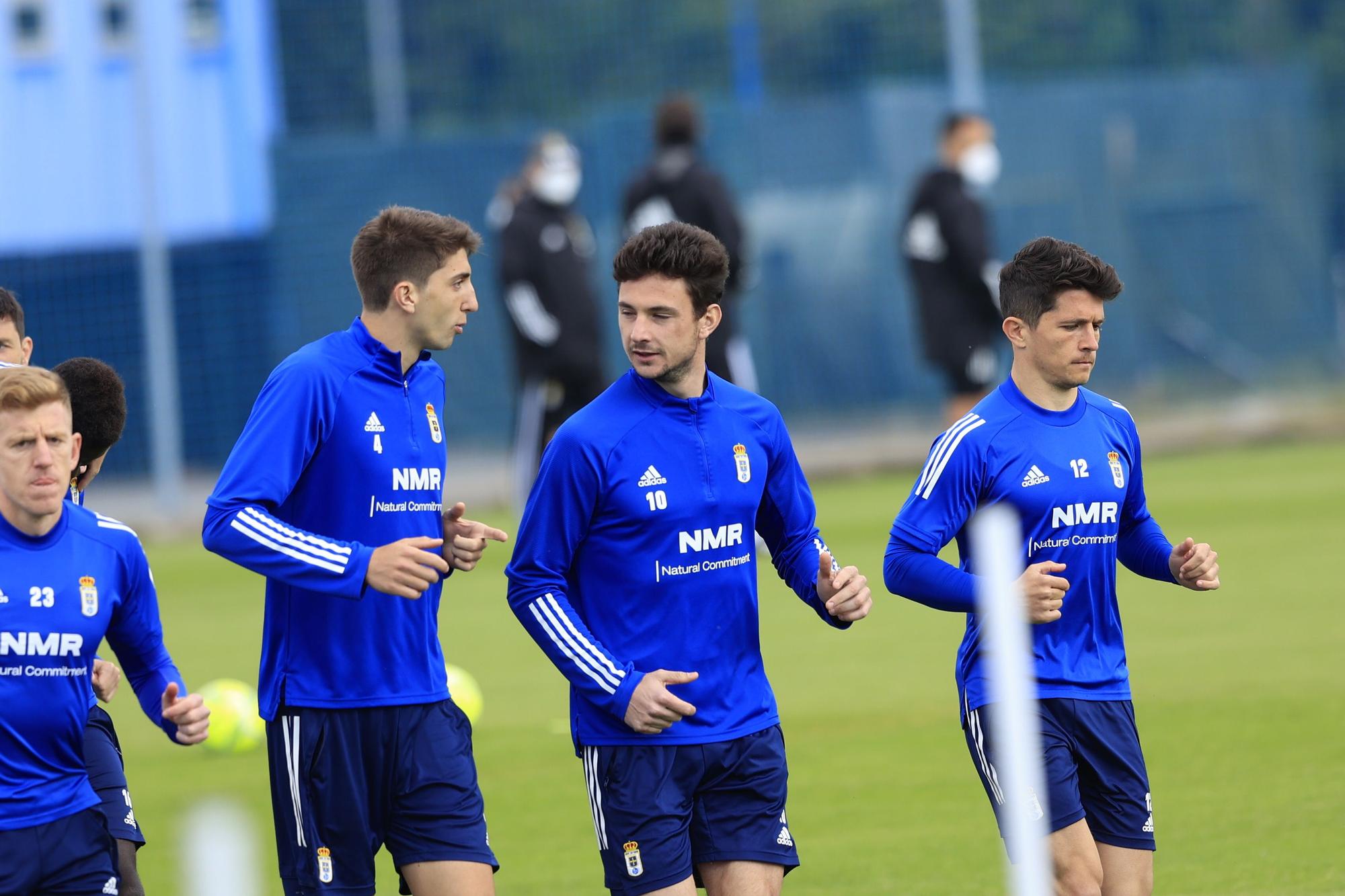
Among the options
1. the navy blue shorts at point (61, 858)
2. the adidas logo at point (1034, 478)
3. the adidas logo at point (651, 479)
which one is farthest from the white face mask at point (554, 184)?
the navy blue shorts at point (61, 858)

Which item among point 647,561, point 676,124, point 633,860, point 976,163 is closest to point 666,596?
point 647,561

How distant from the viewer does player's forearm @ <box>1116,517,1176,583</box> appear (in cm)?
563

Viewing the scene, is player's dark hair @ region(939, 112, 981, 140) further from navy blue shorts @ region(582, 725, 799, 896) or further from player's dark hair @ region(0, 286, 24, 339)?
navy blue shorts @ region(582, 725, 799, 896)

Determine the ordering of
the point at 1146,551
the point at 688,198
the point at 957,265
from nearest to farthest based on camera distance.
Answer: the point at 1146,551 → the point at 688,198 → the point at 957,265

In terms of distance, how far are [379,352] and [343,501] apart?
409 millimetres

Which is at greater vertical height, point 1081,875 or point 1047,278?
point 1047,278

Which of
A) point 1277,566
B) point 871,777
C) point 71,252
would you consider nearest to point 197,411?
point 71,252

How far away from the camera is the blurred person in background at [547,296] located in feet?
47.9

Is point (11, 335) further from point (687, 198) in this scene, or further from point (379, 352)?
point (687, 198)

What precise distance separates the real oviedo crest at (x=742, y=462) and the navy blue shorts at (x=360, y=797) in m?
1.00

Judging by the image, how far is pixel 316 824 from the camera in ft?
17.2

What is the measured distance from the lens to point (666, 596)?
5.12 meters

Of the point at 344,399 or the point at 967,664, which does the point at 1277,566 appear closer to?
the point at 967,664

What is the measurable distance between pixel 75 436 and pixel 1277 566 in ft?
29.9
